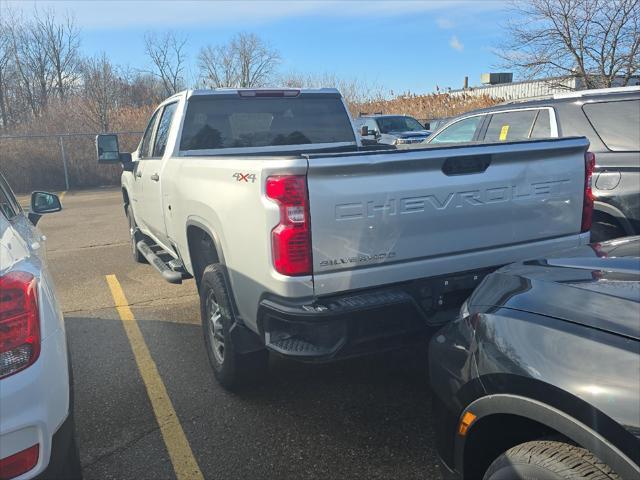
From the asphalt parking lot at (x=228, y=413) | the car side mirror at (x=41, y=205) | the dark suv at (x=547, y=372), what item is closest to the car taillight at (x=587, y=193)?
the dark suv at (x=547, y=372)

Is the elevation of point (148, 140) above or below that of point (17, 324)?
above

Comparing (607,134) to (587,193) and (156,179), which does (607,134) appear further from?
(156,179)

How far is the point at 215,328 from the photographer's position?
12.4 ft

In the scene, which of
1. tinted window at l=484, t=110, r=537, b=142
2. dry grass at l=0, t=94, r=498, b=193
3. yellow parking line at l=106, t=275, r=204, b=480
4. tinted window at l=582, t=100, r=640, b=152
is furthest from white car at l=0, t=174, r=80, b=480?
dry grass at l=0, t=94, r=498, b=193

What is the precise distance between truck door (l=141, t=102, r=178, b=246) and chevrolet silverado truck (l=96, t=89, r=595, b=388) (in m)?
1.08

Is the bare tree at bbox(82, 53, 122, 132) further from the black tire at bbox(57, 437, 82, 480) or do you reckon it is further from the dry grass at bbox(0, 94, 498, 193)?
the black tire at bbox(57, 437, 82, 480)

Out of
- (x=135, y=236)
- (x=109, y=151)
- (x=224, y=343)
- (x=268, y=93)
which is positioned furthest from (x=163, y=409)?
(x=135, y=236)

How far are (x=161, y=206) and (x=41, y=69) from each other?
3565cm

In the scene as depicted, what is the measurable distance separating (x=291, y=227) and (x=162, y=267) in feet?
8.79

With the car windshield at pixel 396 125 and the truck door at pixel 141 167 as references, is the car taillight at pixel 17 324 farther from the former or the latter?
the car windshield at pixel 396 125

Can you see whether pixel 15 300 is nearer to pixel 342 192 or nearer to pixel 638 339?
pixel 342 192

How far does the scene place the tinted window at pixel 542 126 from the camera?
218 inches

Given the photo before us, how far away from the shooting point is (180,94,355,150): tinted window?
473 centimetres

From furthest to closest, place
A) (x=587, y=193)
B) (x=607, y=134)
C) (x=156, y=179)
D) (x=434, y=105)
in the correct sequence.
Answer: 1. (x=434, y=105)
2. (x=607, y=134)
3. (x=156, y=179)
4. (x=587, y=193)
